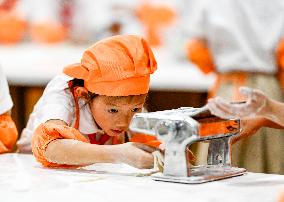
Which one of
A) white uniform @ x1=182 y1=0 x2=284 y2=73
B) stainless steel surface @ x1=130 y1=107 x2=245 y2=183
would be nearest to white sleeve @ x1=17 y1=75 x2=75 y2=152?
stainless steel surface @ x1=130 y1=107 x2=245 y2=183

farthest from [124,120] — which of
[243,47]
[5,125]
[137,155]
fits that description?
[243,47]

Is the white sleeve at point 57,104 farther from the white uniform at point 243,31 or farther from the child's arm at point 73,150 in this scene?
the white uniform at point 243,31

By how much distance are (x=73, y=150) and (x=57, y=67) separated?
225 cm

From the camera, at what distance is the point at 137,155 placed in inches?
62.1

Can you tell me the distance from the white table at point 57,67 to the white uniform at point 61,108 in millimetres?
1577

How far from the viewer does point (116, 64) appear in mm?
1756

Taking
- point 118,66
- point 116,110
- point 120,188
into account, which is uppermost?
point 118,66

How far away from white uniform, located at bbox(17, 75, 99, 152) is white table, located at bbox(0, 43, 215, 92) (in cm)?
158

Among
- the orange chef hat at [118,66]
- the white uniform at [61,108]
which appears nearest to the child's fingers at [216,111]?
the orange chef hat at [118,66]

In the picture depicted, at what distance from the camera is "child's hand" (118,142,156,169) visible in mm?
1568

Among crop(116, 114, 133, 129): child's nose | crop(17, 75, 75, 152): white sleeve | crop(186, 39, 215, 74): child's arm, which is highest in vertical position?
crop(186, 39, 215, 74): child's arm

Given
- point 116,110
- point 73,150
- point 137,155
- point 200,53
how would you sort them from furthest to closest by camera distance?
1. point 200,53
2. point 116,110
3. point 73,150
4. point 137,155

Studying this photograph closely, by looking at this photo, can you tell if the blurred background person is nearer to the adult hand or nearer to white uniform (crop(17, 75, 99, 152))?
white uniform (crop(17, 75, 99, 152))

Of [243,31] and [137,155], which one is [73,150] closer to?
[137,155]
